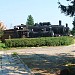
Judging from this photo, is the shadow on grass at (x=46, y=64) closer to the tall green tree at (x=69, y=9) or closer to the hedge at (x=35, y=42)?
the tall green tree at (x=69, y=9)

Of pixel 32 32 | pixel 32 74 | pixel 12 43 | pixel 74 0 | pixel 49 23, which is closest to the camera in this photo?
pixel 32 74

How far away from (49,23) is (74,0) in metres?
41.0

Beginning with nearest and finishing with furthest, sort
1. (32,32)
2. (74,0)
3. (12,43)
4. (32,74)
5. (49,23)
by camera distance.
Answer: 1. (32,74)
2. (74,0)
3. (12,43)
4. (32,32)
5. (49,23)

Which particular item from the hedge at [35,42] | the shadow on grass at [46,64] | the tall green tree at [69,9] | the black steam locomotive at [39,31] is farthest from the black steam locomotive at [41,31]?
the tall green tree at [69,9]

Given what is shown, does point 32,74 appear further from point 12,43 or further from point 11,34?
point 11,34

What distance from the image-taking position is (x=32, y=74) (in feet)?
52.9

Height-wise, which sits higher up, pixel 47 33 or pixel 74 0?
pixel 74 0

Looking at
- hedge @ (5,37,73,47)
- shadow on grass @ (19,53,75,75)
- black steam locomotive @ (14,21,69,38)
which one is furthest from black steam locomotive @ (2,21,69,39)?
shadow on grass @ (19,53,75,75)

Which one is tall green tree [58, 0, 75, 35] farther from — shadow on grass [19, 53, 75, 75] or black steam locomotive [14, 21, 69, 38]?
black steam locomotive [14, 21, 69, 38]

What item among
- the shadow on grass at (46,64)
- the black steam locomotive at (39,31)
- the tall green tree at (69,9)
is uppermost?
the tall green tree at (69,9)

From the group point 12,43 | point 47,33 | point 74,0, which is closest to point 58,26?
point 47,33

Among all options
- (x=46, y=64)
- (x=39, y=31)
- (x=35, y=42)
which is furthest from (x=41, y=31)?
(x=46, y=64)

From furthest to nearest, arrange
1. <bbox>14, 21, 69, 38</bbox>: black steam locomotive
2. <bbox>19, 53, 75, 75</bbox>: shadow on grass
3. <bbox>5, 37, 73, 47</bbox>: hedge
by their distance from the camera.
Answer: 1. <bbox>14, 21, 69, 38</bbox>: black steam locomotive
2. <bbox>5, 37, 73, 47</bbox>: hedge
3. <bbox>19, 53, 75, 75</bbox>: shadow on grass

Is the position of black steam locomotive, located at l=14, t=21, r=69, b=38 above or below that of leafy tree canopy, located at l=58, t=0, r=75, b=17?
below
